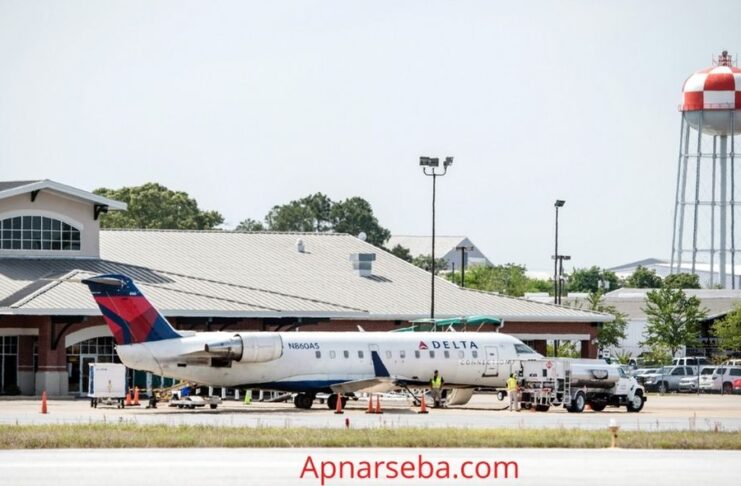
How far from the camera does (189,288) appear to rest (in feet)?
255

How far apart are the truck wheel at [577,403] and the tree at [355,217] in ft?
440

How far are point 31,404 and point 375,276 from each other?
1132 inches

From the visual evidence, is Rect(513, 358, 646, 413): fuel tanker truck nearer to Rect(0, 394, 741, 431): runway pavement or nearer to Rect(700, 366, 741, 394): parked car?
Rect(0, 394, 741, 431): runway pavement

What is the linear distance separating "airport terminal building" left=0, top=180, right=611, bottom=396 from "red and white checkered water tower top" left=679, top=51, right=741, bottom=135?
57.3 metres

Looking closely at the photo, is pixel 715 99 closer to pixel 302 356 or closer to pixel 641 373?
pixel 641 373

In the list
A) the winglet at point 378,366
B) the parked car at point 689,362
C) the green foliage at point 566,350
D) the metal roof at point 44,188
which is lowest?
the parked car at point 689,362

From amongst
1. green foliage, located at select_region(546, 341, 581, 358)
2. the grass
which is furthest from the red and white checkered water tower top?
the grass

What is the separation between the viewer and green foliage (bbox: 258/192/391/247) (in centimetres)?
19550

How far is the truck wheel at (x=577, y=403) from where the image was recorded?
61031 mm
